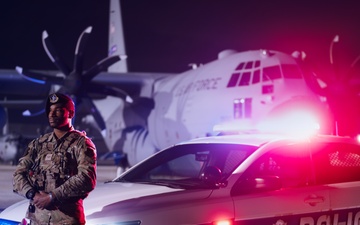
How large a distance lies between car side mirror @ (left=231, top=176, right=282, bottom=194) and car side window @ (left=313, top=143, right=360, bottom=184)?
28.6 inches

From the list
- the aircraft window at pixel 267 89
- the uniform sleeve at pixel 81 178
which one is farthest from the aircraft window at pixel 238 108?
the uniform sleeve at pixel 81 178

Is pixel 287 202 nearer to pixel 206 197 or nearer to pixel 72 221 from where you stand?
pixel 206 197

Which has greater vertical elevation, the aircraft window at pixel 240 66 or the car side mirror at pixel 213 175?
the aircraft window at pixel 240 66

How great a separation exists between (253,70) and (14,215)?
1121 centimetres

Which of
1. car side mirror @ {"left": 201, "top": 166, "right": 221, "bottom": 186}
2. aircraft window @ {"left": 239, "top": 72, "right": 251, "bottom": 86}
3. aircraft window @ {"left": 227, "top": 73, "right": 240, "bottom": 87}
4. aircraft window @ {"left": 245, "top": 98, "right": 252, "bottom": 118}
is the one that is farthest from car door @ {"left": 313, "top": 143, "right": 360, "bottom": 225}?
aircraft window @ {"left": 227, "top": 73, "right": 240, "bottom": 87}

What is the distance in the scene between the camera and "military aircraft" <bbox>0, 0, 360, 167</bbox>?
551 inches

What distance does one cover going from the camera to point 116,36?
31578 millimetres

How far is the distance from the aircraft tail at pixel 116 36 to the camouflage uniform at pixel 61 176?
85.4 feet

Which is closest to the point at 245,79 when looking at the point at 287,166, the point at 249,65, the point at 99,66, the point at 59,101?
the point at 249,65

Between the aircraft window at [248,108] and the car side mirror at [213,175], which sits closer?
the car side mirror at [213,175]

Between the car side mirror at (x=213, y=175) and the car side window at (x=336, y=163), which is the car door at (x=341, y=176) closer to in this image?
the car side window at (x=336, y=163)

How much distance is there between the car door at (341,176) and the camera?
17.1ft

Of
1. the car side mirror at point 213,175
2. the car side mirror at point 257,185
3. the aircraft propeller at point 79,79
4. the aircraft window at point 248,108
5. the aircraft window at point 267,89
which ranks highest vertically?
the aircraft propeller at point 79,79

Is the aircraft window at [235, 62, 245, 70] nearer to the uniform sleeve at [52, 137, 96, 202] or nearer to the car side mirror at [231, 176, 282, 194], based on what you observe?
the car side mirror at [231, 176, 282, 194]
